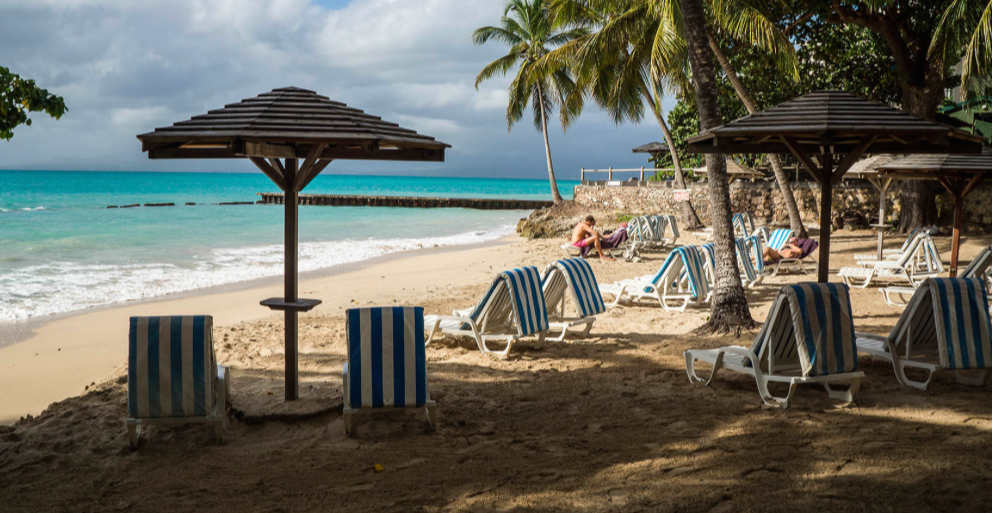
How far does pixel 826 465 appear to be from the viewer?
3.60 meters

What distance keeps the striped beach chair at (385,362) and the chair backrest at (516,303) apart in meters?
1.90

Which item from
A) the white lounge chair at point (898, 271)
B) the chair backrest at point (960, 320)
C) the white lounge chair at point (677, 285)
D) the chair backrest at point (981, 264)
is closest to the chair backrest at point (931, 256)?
the white lounge chair at point (898, 271)

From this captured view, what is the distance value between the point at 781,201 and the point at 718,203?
1730 cm

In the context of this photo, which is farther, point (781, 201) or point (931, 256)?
point (781, 201)

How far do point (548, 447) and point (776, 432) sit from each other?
4.45ft

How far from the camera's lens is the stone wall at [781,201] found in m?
18.8

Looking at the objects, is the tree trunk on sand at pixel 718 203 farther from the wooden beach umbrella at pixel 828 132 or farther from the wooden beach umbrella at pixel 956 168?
the wooden beach umbrella at pixel 956 168

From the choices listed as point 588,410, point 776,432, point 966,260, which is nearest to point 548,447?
point 588,410

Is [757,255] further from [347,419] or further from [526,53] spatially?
[526,53]

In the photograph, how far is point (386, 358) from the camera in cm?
455

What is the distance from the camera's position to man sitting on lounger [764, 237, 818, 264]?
38.9 ft

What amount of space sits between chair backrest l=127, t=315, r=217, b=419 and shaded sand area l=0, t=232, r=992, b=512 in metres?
0.27

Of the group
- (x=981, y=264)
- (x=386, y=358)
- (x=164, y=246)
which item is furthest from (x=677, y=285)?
(x=164, y=246)

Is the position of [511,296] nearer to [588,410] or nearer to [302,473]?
[588,410]
